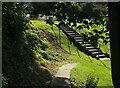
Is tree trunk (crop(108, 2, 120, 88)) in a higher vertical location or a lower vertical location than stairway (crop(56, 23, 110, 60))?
higher

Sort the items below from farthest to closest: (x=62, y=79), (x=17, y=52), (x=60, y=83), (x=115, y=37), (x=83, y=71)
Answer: (x=83, y=71) → (x=62, y=79) → (x=60, y=83) → (x=17, y=52) → (x=115, y=37)

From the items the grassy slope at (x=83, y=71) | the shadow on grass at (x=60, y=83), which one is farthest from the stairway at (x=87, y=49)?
the shadow on grass at (x=60, y=83)

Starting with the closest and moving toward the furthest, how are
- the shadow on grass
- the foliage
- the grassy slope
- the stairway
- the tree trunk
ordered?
1. the tree trunk
2. the foliage
3. the shadow on grass
4. the grassy slope
5. the stairway

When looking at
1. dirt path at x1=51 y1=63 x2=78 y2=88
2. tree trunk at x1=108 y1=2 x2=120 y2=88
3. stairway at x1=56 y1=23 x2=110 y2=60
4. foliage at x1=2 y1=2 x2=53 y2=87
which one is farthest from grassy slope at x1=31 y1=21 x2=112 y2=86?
tree trunk at x1=108 y1=2 x2=120 y2=88

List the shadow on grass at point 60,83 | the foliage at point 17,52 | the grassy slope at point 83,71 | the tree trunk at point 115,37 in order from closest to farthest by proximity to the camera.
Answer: the tree trunk at point 115,37
the foliage at point 17,52
the shadow on grass at point 60,83
the grassy slope at point 83,71

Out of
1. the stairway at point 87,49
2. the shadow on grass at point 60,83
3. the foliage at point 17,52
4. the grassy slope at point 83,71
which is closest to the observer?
the foliage at point 17,52

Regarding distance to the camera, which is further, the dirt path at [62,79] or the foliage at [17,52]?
the dirt path at [62,79]

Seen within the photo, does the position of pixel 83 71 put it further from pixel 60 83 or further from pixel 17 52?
pixel 17 52

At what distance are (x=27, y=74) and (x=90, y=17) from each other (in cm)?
276

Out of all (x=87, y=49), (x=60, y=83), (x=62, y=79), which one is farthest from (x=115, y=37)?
(x=87, y=49)

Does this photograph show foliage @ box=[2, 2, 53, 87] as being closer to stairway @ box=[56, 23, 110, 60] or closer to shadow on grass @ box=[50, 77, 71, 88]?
shadow on grass @ box=[50, 77, 71, 88]

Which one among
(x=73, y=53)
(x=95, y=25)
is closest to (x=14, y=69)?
(x=95, y=25)

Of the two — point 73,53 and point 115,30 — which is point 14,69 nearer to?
point 115,30

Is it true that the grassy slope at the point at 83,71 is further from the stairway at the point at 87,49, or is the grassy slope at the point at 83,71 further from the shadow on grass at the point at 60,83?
the stairway at the point at 87,49
